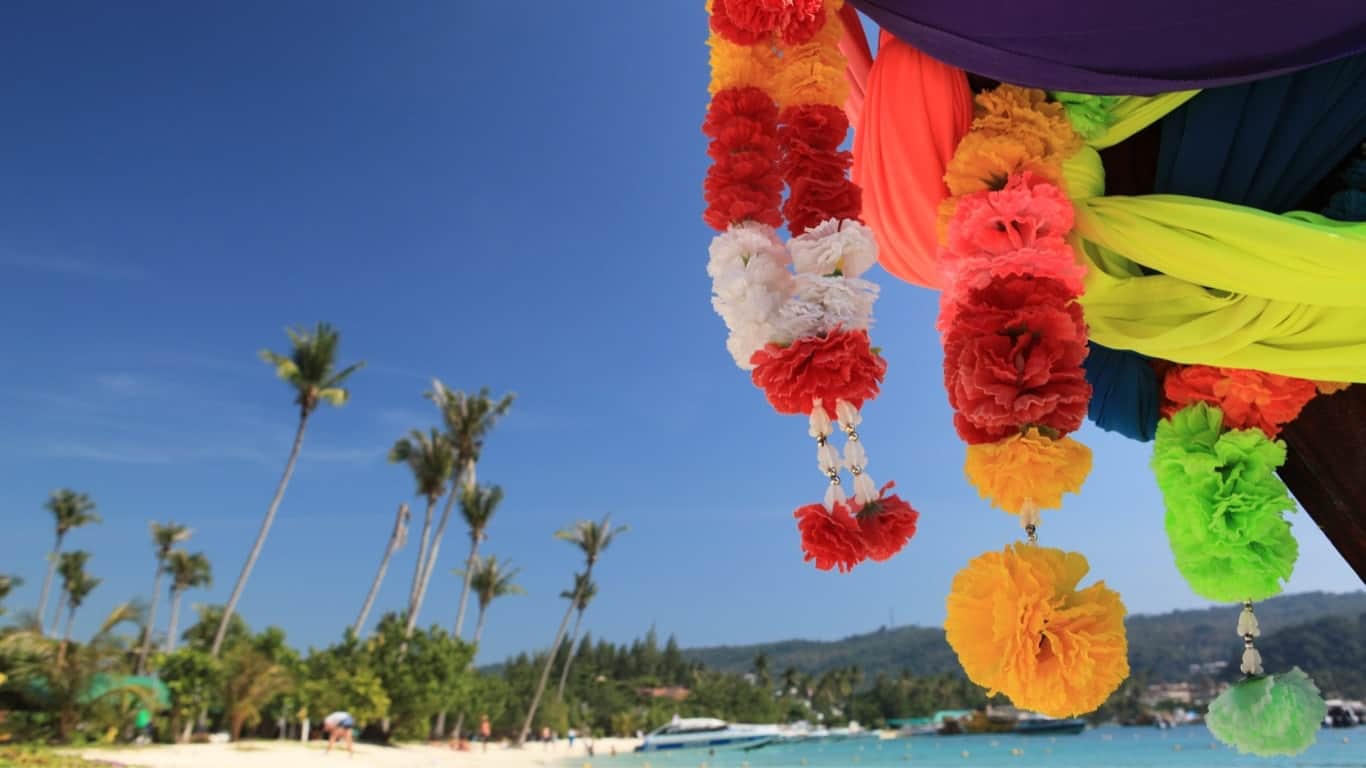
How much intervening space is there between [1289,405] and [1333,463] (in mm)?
226

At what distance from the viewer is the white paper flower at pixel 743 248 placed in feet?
6.25

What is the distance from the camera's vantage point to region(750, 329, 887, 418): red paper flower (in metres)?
1.72

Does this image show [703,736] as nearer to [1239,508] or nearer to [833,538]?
[1239,508]

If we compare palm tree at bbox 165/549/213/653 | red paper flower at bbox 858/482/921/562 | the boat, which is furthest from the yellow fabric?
the boat

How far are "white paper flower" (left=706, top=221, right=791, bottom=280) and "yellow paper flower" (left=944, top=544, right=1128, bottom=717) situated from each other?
0.77m

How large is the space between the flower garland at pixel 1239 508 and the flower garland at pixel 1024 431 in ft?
2.59

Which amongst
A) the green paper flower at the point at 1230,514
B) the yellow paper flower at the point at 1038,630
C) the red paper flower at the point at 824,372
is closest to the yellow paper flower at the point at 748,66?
the red paper flower at the point at 824,372

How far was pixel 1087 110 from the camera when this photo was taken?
199 centimetres

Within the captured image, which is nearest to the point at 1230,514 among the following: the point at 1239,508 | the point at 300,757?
the point at 1239,508

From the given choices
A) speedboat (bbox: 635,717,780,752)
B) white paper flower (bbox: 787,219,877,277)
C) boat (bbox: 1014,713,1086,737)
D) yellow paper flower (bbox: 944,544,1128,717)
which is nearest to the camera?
yellow paper flower (bbox: 944,544,1128,717)

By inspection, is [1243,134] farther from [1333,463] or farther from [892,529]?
[892,529]

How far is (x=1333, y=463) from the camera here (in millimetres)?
2230

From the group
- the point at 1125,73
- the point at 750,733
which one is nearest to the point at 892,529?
the point at 1125,73

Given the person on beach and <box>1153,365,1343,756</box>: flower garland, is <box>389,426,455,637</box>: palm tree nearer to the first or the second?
the person on beach
